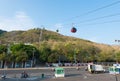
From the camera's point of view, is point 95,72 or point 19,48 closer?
point 95,72

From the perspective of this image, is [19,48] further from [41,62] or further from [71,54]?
[71,54]

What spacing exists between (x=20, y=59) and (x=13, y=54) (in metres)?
2.93

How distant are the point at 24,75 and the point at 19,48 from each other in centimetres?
3716

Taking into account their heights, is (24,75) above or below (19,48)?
below

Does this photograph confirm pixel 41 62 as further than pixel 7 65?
Yes

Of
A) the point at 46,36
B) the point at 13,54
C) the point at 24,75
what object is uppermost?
the point at 46,36

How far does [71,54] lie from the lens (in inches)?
4026

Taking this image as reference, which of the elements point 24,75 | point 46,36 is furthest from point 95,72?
point 46,36

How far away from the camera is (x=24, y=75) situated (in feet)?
157

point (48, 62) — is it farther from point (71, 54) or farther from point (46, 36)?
point (46, 36)

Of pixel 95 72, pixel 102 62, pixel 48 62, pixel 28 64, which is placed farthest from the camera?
pixel 102 62

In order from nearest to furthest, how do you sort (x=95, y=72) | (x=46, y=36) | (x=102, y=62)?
(x=95, y=72) → (x=102, y=62) → (x=46, y=36)

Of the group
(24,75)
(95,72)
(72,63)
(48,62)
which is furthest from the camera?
(72,63)

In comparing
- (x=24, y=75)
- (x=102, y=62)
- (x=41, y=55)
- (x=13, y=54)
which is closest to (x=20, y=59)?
(x=13, y=54)
